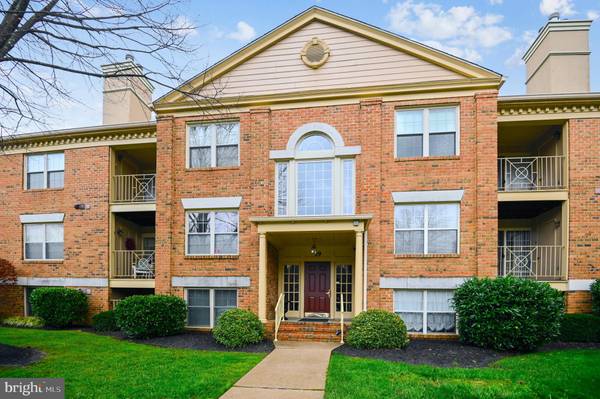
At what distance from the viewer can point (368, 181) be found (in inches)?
491

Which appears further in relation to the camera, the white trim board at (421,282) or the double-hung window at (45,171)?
the double-hung window at (45,171)

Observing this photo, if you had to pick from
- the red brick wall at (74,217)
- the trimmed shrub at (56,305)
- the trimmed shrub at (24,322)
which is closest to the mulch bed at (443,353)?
the trimmed shrub at (56,305)

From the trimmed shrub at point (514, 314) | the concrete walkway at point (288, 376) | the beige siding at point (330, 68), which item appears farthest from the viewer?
the beige siding at point (330, 68)

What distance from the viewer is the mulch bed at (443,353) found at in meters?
9.36

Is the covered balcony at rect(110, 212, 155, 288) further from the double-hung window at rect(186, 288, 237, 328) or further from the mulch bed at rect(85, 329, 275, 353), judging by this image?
the mulch bed at rect(85, 329, 275, 353)

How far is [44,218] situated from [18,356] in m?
7.80

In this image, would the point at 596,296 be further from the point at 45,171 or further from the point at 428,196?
the point at 45,171

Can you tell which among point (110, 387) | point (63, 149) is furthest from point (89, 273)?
point (110, 387)

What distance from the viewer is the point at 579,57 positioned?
14570 millimetres

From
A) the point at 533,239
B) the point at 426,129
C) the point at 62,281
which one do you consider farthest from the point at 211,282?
the point at 533,239

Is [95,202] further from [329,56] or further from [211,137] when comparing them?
[329,56]

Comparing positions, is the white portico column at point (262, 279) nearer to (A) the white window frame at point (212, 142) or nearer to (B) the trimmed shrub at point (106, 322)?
(A) the white window frame at point (212, 142)

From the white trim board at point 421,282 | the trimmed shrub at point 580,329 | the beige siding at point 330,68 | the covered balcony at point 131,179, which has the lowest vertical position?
the trimmed shrub at point 580,329

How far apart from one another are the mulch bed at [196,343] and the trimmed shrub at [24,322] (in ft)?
13.6
